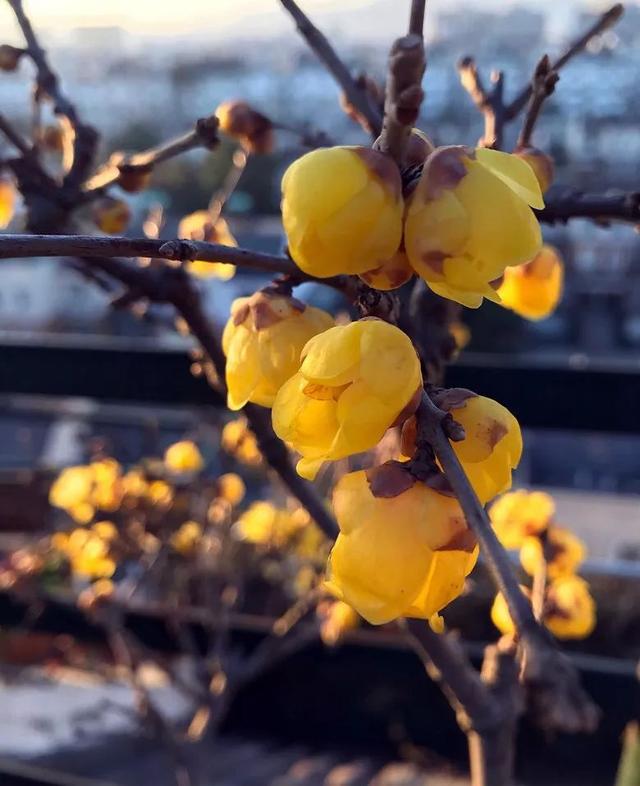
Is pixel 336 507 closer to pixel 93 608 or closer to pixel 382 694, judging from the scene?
pixel 93 608

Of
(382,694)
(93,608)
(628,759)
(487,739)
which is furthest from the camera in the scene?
(382,694)

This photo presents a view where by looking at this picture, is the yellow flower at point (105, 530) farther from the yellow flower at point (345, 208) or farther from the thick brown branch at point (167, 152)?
the yellow flower at point (345, 208)

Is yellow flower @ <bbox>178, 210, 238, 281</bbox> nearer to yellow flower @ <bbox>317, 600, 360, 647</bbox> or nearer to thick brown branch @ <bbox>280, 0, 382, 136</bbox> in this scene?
thick brown branch @ <bbox>280, 0, 382, 136</bbox>

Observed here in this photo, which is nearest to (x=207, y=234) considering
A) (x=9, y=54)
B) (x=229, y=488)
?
(x=9, y=54)

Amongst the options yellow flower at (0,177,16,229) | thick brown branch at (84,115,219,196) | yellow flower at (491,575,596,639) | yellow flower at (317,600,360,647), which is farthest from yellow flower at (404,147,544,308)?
yellow flower at (317,600,360,647)

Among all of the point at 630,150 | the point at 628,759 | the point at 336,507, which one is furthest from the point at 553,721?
the point at 630,150

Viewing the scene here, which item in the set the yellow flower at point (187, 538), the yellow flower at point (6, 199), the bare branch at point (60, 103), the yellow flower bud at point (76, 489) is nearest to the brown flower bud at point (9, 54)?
the bare branch at point (60, 103)

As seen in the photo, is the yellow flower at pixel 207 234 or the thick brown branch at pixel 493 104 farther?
the yellow flower at pixel 207 234

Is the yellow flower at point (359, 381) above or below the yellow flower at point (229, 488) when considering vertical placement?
above
